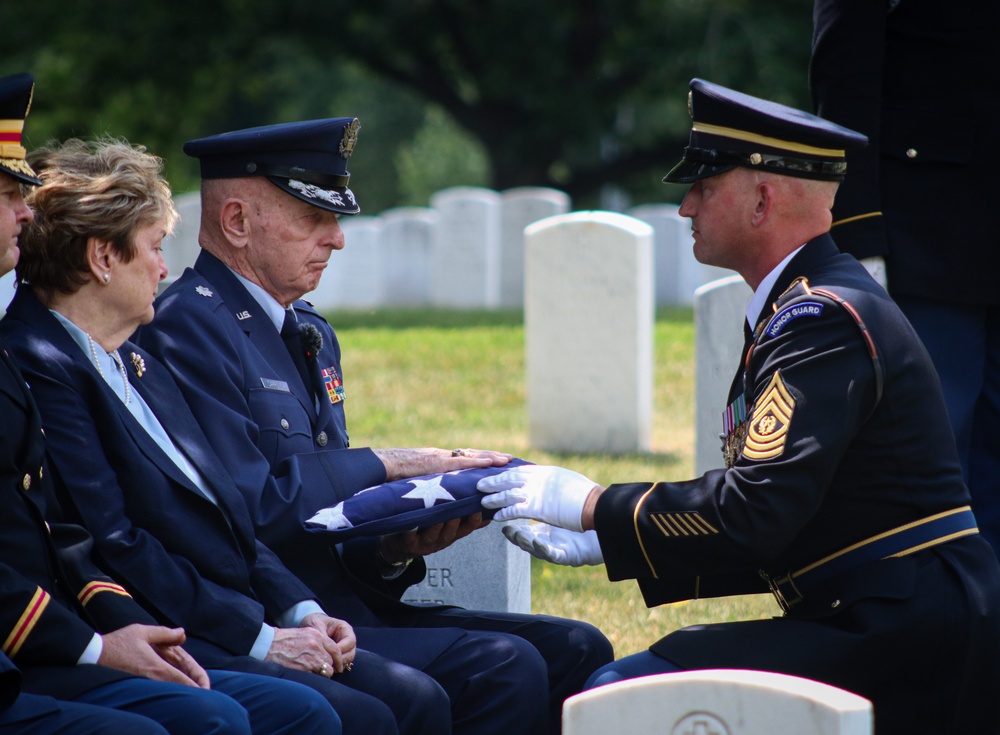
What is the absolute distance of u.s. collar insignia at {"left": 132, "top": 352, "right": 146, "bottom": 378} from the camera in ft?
10.3

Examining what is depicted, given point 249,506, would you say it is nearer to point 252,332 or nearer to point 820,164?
point 252,332

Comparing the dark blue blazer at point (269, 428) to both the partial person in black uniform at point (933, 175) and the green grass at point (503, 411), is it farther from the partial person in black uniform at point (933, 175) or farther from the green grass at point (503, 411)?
the partial person in black uniform at point (933, 175)

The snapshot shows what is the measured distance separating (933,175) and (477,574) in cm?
190

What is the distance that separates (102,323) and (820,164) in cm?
163

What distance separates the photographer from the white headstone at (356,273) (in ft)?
64.5

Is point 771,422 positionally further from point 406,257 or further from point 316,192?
point 406,257

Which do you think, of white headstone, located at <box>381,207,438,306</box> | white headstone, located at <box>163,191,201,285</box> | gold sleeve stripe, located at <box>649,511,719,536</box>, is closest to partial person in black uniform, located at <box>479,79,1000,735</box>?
gold sleeve stripe, located at <box>649,511,719,536</box>

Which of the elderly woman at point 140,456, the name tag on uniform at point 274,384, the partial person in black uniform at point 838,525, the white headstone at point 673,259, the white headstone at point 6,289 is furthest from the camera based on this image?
the white headstone at point 673,259

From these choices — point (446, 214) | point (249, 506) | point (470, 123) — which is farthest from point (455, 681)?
point (470, 123)

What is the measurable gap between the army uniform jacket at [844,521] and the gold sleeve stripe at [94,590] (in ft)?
3.34

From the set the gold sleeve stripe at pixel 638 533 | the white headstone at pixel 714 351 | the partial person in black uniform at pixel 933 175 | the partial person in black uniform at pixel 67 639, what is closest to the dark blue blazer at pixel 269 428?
the partial person in black uniform at pixel 67 639

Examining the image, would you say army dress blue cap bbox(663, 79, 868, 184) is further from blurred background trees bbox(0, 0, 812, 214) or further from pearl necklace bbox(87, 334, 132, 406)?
blurred background trees bbox(0, 0, 812, 214)

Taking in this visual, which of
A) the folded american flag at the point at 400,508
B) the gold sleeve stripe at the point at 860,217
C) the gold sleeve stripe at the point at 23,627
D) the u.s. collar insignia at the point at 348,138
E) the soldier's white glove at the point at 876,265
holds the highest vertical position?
the u.s. collar insignia at the point at 348,138

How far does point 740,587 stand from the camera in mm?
3195
